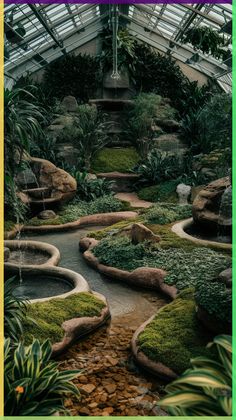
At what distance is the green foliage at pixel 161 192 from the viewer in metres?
11.3

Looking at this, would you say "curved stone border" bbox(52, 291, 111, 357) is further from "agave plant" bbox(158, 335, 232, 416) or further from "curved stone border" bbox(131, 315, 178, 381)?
"agave plant" bbox(158, 335, 232, 416)

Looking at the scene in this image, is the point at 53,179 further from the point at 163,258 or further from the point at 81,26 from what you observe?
the point at 81,26

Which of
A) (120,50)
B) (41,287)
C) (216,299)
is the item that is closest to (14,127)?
(216,299)

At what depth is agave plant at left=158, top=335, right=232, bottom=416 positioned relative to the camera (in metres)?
1.90

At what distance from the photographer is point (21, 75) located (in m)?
17.3

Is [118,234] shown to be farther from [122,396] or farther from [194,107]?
[194,107]

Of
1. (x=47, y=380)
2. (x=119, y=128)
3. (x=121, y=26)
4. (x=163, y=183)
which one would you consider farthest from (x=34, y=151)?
(x=47, y=380)

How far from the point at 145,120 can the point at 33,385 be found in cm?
1282

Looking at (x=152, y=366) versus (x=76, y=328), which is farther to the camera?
(x=76, y=328)

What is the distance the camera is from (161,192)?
38.2 ft

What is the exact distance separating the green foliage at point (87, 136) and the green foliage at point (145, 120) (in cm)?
131

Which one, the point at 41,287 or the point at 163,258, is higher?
the point at 163,258

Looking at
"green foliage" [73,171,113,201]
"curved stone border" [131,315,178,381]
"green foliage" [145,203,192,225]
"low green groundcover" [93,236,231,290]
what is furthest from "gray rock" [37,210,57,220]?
"curved stone border" [131,315,178,381]

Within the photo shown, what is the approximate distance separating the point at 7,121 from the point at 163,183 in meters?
8.74
